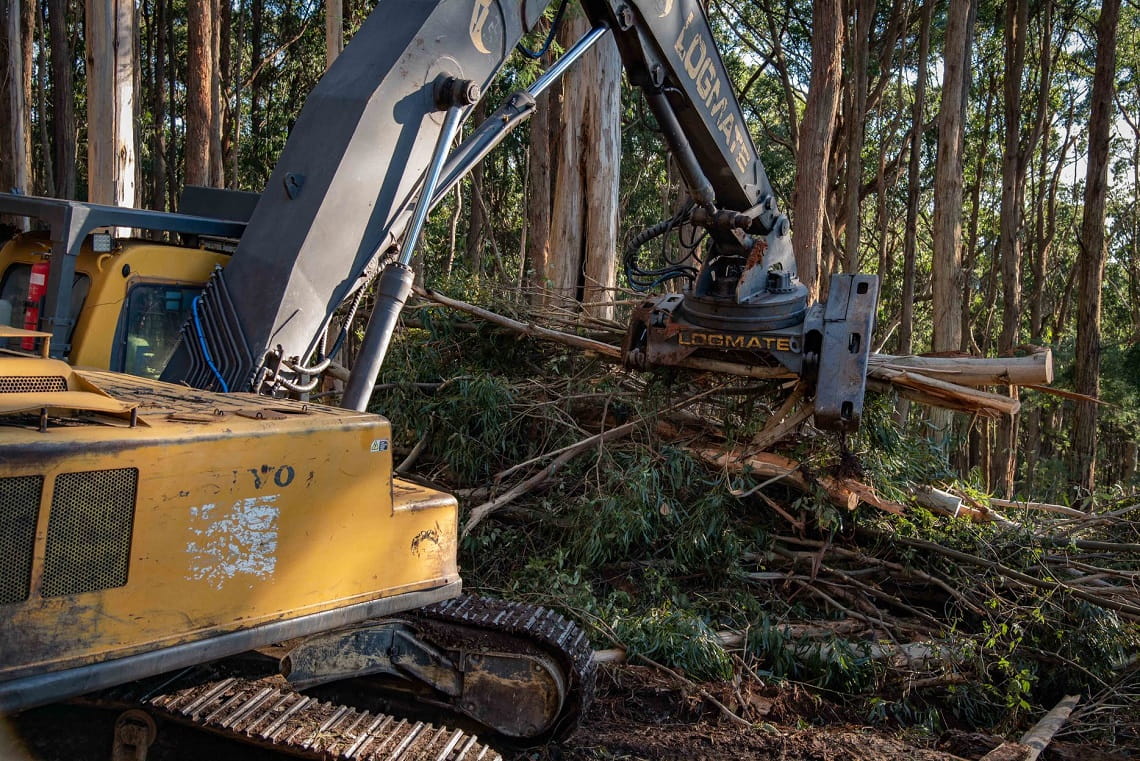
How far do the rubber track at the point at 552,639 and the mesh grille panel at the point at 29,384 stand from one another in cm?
195

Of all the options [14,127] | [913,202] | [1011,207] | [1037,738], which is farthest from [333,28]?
[1011,207]

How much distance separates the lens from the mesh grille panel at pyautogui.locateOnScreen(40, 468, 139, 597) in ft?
9.09

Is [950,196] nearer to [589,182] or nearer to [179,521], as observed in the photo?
[589,182]

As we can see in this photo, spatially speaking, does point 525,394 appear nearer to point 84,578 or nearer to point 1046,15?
point 84,578

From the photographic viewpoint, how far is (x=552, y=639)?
446 centimetres

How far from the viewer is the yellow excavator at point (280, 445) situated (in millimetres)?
2850

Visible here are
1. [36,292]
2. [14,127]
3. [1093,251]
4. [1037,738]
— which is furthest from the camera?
[1093,251]

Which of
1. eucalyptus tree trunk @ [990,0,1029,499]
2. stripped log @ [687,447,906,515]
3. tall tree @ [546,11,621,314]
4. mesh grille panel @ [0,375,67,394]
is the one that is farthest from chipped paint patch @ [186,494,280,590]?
eucalyptus tree trunk @ [990,0,1029,499]

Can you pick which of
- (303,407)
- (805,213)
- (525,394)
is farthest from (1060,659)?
(805,213)

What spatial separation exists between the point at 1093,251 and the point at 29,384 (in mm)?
15280

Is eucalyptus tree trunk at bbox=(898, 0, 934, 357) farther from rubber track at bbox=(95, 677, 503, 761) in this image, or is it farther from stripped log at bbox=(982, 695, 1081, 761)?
rubber track at bbox=(95, 677, 503, 761)

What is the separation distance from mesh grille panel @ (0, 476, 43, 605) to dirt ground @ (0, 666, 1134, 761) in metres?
1.03

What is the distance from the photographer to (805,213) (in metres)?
11.6

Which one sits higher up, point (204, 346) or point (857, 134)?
point (857, 134)
